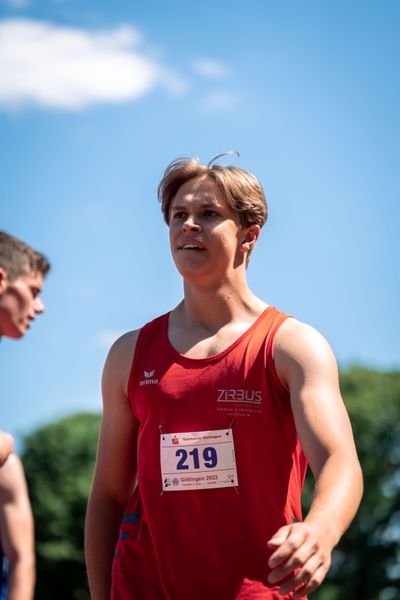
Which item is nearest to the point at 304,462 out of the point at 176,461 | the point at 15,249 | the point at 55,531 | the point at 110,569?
the point at 176,461

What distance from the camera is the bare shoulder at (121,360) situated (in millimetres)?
5660

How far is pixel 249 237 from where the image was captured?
5.75 meters

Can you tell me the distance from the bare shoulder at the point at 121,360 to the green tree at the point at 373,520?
43268mm

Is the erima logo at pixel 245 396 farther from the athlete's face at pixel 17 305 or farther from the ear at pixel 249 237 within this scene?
the athlete's face at pixel 17 305

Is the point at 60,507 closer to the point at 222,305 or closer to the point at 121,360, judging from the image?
the point at 121,360

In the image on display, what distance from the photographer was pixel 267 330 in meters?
5.34

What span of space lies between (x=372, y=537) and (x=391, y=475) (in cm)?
353

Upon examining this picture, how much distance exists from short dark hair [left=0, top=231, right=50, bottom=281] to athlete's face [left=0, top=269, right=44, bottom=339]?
3 cm

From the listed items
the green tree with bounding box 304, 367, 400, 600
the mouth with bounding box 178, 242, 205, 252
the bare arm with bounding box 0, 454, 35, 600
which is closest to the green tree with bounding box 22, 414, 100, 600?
the green tree with bounding box 304, 367, 400, 600

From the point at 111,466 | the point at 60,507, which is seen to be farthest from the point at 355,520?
the point at 111,466

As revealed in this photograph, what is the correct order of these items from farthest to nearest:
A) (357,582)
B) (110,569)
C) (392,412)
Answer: (392,412)
(357,582)
(110,569)

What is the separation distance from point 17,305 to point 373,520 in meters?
46.7

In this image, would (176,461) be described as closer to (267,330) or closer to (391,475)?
(267,330)

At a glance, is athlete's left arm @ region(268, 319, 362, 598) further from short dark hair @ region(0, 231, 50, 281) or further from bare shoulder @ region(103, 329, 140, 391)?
A: short dark hair @ region(0, 231, 50, 281)
